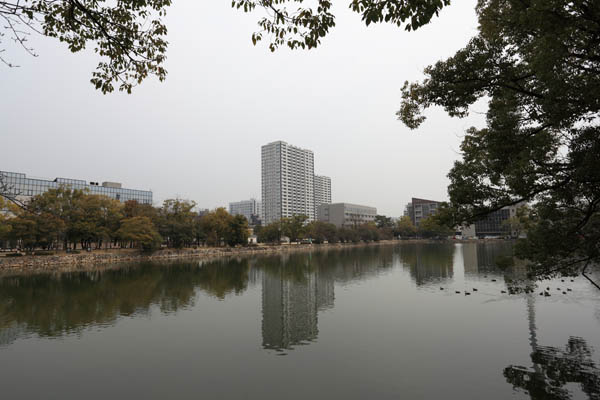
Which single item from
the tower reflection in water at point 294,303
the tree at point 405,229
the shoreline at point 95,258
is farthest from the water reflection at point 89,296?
the tree at point 405,229

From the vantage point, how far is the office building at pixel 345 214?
120 m

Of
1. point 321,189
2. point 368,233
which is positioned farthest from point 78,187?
point 321,189

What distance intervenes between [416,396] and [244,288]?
17514 mm

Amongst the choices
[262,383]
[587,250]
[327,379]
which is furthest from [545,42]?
[262,383]

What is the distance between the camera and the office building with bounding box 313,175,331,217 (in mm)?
170500

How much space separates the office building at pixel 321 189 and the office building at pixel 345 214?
39890 millimetres

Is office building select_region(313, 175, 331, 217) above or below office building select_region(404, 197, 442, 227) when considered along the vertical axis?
above

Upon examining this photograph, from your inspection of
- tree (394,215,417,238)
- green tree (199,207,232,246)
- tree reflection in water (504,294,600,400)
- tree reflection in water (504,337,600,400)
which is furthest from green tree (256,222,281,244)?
tree reflection in water (504,337,600,400)

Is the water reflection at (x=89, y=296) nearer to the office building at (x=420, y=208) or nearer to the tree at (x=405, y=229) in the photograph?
the tree at (x=405, y=229)

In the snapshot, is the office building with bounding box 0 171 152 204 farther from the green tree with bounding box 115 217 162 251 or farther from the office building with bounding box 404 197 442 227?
the office building with bounding box 404 197 442 227

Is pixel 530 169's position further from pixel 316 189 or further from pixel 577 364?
pixel 316 189

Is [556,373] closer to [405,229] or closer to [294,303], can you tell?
[294,303]

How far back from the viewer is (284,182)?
139500 mm

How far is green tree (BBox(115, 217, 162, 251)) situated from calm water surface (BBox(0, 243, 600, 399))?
79.2ft
